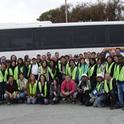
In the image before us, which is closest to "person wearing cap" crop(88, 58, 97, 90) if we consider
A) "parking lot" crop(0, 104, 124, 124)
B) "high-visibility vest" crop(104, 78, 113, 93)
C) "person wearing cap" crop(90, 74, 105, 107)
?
"person wearing cap" crop(90, 74, 105, 107)

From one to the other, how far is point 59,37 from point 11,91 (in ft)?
22.8

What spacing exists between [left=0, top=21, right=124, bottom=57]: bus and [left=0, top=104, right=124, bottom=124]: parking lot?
7.30m

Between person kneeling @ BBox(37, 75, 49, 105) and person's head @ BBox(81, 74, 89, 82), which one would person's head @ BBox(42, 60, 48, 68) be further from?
person's head @ BBox(81, 74, 89, 82)

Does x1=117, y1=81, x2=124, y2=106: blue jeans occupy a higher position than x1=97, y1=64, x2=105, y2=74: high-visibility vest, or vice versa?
x1=97, y1=64, x2=105, y2=74: high-visibility vest

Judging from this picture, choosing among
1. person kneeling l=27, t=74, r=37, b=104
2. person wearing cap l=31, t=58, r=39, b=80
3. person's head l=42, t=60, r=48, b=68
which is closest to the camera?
person kneeling l=27, t=74, r=37, b=104

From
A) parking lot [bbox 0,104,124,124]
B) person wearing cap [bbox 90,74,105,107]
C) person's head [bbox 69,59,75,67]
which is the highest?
person's head [bbox 69,59,75,67]

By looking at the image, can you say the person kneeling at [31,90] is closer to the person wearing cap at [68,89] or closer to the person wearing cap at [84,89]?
the person wearing cap at [68,89]

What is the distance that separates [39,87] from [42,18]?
163 feet

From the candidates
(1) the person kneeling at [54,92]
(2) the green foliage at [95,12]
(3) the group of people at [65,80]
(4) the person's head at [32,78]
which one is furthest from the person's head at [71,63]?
(2) the green foliage at [95,12]

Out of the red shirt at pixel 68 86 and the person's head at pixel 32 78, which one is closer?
the red shirt at pixel 68 86

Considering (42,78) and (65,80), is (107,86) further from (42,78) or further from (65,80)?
(42,78)

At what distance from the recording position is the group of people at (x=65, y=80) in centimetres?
1667

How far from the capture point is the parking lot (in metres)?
13.9

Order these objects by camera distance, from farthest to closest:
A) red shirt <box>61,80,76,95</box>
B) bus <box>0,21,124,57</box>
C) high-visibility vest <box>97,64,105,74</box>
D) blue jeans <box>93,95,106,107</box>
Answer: bus <box>0,21,124,57</box> → red shirt <box>61,80,76,95</box> → high-visibility vest <box>97,64,105,74</box> → blue jeans <box>93,95,106,107</box>
